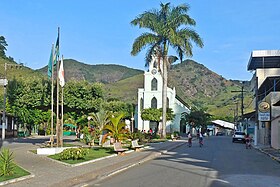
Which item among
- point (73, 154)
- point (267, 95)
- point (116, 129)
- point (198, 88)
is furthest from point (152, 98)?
point (198, 88)

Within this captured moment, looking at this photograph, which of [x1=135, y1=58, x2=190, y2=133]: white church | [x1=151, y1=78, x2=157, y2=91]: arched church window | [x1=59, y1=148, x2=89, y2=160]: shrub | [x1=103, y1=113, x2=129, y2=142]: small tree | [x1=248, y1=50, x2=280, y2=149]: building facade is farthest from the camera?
[x1=151, y1=78, x2=157, y2=91]: arched church window

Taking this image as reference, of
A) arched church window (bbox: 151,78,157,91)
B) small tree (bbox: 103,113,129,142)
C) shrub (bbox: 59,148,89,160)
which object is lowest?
shrub (bbox: 59,148,89,160)

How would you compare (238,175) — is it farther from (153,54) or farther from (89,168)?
(153,54)

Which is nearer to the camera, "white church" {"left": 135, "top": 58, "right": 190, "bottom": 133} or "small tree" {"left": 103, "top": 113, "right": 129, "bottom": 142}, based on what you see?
"small tree" {"left": 103, "top": 113, "right": 129, "bottom": 142}

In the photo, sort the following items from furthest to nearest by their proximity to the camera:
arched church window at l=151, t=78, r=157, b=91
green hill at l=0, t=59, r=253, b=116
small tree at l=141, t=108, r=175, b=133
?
green hill at l=0, t=59, r=253, b=116 < arched church window at l=151, t=78, r=157, b=91 < small tree at l=141, t=108, r=175, b=133

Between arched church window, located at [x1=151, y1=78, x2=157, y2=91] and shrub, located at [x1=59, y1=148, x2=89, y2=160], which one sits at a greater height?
Result: arched church window, located at [x1=151, y1=78, x2=157, y2=91]

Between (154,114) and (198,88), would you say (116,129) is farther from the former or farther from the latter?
(198,88)

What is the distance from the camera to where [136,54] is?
48.1 metres

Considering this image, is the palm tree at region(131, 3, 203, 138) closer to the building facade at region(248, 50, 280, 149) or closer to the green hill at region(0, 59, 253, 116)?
the building facade at region(248, 50, 280, 149)

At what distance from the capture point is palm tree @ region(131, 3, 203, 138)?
156 feet

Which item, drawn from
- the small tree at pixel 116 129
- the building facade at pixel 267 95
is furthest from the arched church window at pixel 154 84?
the small tree at pixel 116 129

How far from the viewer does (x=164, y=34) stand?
47344 mm

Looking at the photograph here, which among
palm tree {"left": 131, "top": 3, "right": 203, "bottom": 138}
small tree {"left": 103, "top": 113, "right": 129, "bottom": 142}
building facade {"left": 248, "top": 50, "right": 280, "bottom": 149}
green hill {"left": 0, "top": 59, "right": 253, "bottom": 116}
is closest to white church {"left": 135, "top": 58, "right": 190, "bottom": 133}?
building facade {"left": 248, "top": 50, "right": 280, "bottom": 149}

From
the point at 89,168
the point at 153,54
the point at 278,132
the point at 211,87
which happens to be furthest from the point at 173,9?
the point at 211,87
